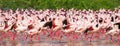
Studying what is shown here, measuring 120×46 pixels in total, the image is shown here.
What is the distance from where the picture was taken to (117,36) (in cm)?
1552

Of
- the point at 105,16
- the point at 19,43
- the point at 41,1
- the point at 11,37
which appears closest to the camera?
the point at 19,43

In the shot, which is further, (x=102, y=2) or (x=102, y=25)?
(x=102, y=2)

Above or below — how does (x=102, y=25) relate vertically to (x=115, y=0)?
below

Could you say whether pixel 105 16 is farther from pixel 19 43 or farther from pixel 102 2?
pixel 102 2

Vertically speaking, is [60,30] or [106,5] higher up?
[106,5]

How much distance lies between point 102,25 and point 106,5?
12568 mm

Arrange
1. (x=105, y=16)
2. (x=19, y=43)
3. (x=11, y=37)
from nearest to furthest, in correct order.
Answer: (x=19, y=43) < (x=11, y=37) < (x=105, y=16)

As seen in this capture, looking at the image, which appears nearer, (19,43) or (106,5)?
(19,43)

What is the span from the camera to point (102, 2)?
29359 mm

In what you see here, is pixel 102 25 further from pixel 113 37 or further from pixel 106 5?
pixel 106 5

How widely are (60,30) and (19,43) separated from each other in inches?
77.1

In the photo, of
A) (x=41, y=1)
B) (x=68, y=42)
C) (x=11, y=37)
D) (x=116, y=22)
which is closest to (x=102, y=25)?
(x=116, y=22)

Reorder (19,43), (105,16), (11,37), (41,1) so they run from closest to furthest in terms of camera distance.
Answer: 1. (19,43)
2. (11,37)
3. (105,16)
4. (41,1)

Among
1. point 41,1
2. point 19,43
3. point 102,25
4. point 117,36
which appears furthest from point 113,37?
point 41,1
